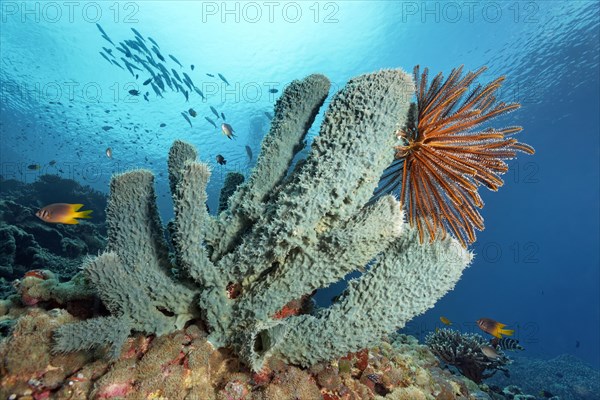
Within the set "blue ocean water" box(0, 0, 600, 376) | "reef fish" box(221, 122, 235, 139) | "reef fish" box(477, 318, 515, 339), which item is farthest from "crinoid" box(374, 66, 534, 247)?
"blue ocean water" box(0, 0, 600, 376)

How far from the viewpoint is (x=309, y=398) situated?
2.53 m

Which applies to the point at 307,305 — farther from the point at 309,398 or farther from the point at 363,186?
the point at 363,186

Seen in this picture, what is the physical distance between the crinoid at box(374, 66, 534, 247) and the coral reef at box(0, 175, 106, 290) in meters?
7.07

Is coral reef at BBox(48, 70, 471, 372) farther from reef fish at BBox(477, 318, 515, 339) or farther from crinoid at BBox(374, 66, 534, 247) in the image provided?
reef fish at BBox(477, 318, 515, 339)

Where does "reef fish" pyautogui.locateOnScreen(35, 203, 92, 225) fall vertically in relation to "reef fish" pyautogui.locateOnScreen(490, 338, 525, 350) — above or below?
below

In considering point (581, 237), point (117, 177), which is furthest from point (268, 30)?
point (581, 237)

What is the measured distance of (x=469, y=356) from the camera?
768 centimetres

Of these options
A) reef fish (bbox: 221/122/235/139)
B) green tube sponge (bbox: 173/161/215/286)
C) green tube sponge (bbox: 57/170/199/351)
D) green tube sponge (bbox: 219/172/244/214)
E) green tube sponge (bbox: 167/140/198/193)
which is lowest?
green tube sponge (bbox: 57/170/199/351)

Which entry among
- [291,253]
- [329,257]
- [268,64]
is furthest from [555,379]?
[268,64]


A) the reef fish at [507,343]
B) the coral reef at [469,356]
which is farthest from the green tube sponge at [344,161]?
the reef fish at [507,343]

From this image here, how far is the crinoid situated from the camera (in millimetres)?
2559

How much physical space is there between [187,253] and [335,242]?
4.13 feet

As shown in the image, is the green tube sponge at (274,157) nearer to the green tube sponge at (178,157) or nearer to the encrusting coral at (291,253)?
the encrusting coral at (291,253)

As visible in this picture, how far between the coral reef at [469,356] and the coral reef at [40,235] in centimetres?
913
